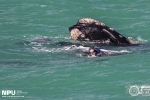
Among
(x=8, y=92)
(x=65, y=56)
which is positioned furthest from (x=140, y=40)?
(x=8, y=92)

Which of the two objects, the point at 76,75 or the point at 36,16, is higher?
the point at 36,16

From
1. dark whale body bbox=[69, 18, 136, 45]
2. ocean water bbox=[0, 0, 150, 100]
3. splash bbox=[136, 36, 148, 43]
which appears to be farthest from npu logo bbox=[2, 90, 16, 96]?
splash bbox=[136, 36, 148, 43]

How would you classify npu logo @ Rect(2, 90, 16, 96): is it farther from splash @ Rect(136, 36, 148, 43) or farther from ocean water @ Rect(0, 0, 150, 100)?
splash @ Rect(136, 36, 148, 43)

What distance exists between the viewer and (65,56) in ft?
90.7

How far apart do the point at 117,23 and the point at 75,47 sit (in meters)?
6.44

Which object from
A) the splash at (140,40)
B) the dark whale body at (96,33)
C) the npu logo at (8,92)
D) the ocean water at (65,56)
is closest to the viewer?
the npu logo at (8,92)

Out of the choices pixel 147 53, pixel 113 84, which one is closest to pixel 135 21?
pixel 147 53

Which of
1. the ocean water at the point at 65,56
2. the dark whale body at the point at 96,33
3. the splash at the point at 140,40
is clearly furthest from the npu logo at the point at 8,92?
the splash at the point at 140,40

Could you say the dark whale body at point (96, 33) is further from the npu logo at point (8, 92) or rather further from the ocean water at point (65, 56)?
the npu logo at point (8, 92)

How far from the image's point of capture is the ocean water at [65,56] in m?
22.8

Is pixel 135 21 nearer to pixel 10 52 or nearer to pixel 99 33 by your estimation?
pixel 99 33

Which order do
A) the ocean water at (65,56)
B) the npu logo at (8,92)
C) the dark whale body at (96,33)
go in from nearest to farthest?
the npu logo at (8,92) → the ocean water at (65,56) → the dark whale body at (96,33)

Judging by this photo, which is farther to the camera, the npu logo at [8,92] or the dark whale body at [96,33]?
the dark whale body at [96,33]

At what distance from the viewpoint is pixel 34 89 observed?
2300 cm
